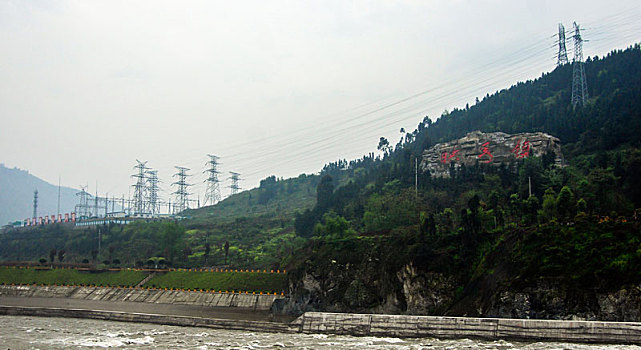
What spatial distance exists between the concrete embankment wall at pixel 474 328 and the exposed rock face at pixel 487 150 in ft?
213

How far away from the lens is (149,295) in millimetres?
63812

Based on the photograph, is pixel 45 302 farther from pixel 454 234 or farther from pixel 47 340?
pixel 454 234

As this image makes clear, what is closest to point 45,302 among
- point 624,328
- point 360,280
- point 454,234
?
point 360,280

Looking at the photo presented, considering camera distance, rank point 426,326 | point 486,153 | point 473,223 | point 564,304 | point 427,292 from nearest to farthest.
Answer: point 426,326, point 564,304, point 427,292, point 473,223, point 486,153

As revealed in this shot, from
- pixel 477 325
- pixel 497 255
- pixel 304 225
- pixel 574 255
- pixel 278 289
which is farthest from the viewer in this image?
pixel 304 225

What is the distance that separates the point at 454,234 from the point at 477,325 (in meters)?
25.1

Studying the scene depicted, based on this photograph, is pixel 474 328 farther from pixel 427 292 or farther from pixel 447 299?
pixel 427 292

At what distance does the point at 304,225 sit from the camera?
94.0m

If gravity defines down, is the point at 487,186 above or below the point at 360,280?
above

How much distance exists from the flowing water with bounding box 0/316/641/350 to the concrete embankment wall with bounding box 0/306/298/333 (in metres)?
0.52

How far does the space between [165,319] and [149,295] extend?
1428 inches

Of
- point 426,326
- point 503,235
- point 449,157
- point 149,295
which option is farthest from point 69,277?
point 449,157

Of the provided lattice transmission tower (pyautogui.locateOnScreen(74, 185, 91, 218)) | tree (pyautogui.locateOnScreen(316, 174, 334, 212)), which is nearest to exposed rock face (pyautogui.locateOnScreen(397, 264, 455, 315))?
tree (pyautogui.locateOnScreen(316, 174, 334, 212))

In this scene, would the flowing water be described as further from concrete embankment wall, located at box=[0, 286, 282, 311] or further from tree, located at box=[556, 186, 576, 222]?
concrete embankment wall, located at box=[0, 286, 282, 311]
